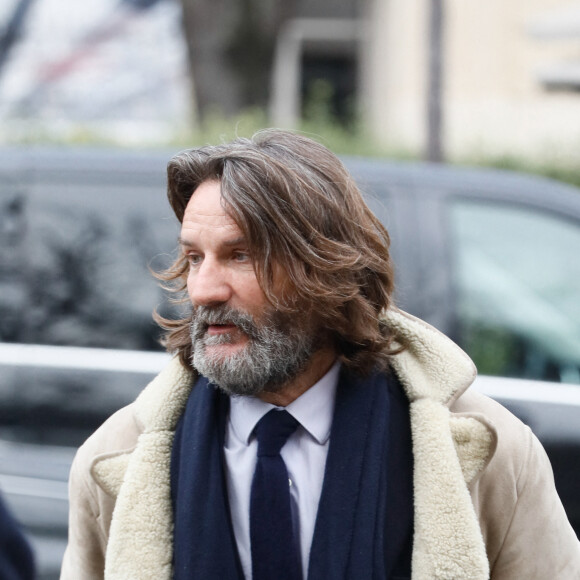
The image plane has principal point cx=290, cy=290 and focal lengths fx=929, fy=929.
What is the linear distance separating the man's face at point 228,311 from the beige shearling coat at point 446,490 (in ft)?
0.64

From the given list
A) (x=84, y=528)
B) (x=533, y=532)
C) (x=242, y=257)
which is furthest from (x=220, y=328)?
(x=533, y=532)

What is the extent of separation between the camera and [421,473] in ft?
5.85

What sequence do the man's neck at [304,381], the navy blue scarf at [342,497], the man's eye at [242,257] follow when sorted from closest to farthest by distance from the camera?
the navy blue scarf at [342,497] < the man's eye at [242,257] < the man's neck at [304,381]

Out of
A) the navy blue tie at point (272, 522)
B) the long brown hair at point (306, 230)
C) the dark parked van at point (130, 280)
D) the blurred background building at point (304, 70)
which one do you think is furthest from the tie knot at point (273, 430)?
the blurred background building at point (304, 70)

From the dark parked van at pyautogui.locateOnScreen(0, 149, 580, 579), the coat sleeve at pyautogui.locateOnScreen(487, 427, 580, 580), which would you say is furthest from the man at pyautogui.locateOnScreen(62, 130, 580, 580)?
the dark parked van at pyautogui.locateOnScreen(0, 149, 580, 579)

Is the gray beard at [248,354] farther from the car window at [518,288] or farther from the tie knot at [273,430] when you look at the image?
the car window at [518,288]

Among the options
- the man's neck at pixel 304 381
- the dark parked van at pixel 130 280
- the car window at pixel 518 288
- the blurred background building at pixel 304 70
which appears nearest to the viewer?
the man's neck at pixel 304 381

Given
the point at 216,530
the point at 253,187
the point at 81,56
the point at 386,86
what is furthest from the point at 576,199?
the point at 81,56

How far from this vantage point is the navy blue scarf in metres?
1.72

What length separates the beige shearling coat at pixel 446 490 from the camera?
1739mm

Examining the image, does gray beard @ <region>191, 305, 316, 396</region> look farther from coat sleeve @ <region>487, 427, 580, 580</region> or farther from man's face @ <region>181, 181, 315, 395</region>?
coat sleeve @ <region>487, 427, 580, 580</region>

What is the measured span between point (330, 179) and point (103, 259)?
4.70ft

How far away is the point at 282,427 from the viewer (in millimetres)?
1874

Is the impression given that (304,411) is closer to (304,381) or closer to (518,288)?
(304,381)
